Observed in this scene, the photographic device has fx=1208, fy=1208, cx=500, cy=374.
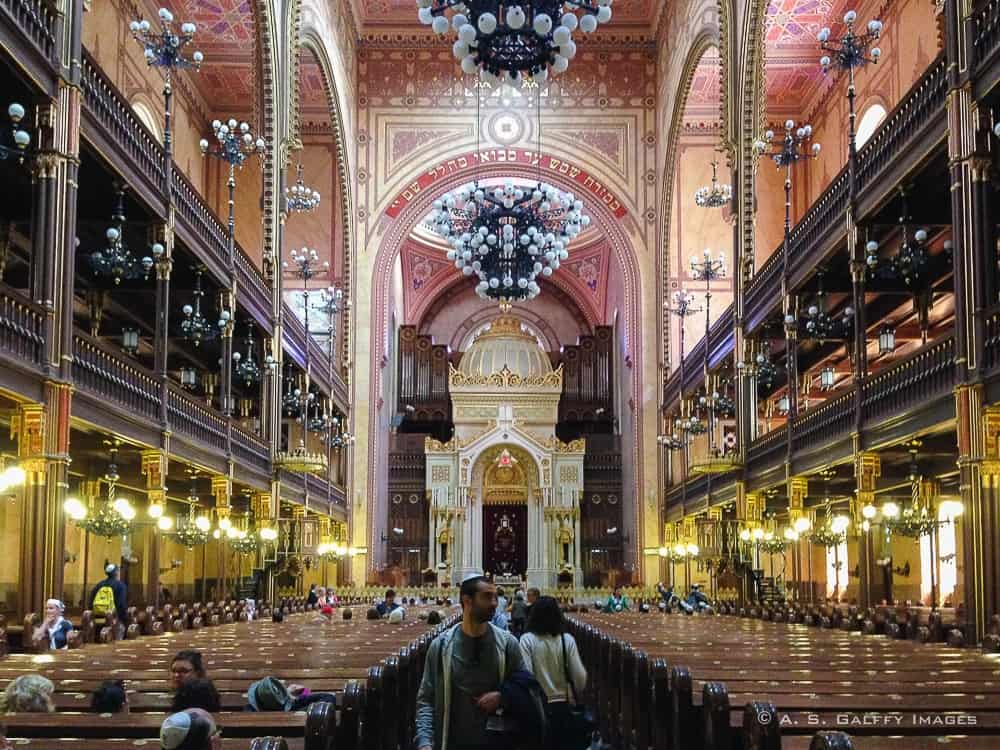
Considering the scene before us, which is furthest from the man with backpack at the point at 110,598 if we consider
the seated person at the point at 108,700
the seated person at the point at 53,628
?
the seated person at the point at 108,700

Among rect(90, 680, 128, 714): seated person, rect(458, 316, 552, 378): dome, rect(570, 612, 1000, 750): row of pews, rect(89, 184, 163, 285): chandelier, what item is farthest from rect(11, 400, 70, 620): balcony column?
rect(458, 316, 552, 378): dome

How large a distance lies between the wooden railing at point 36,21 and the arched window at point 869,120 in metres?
22.6

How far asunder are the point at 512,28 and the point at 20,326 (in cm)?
928

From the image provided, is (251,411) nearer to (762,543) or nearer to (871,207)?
(762,543)

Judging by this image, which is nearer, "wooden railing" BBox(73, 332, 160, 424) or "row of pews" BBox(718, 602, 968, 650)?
"row of pews" BBox(718, 602, 968, 650)

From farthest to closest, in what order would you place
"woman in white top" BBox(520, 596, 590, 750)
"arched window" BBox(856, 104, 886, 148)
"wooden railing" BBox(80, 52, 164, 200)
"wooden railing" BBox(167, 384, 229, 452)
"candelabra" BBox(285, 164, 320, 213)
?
"arched window" BBox(856, 104, 886, 148) < "candelabra" BBox(285, 164, 320, 213) < "wooden railing" BBox(167, 384, 229, 452) < "wooden railing" BBox(80, 52, 164, 200) < "woman in white top" BBox(520, 596, 590, 750)

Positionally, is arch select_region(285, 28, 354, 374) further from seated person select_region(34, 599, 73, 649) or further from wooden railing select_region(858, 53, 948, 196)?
seated person select_region(34, 599, 73, 649)

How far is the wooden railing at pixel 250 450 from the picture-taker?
2500 centimetres

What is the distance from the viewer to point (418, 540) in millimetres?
44938

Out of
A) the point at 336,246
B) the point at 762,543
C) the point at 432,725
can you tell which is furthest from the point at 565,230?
the point at 432,725

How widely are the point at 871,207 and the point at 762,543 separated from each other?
9.00m

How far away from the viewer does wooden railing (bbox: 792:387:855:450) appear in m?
20.3

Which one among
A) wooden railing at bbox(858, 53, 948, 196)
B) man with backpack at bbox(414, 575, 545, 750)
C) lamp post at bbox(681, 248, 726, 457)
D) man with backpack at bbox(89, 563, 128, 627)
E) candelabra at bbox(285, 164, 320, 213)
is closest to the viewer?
man with backpack at bbox(414, 575, 545, 750)

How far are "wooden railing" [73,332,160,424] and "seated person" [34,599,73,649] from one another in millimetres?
3274
